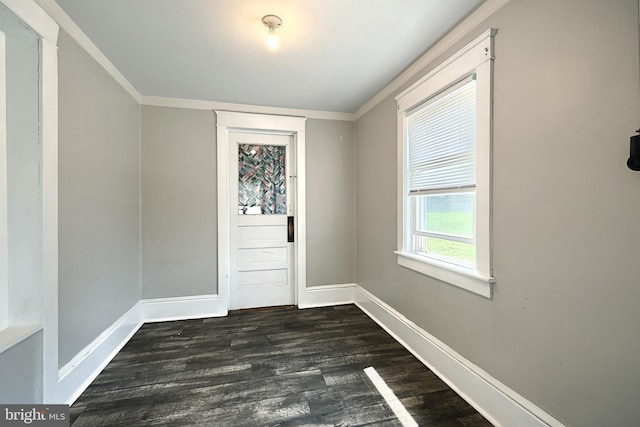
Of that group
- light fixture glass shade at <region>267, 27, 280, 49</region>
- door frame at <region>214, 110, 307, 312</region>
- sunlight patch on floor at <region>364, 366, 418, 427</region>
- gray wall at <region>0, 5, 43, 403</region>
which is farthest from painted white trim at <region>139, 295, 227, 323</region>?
light fixture glass shade at <region>267, 27, 280, 49</region>

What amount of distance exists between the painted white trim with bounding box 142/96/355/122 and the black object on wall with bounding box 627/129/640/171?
283cm

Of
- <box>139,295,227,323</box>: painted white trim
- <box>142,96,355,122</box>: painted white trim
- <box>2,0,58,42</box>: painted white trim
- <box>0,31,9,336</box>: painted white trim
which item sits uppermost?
<box>142,96,355,122</box>: painted white trim

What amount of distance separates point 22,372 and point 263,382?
132cm

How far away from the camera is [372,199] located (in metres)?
3.06

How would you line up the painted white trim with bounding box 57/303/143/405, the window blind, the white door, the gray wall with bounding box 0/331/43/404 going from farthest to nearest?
the white door → the window blind → the painted white trim with bounding box 57/303/143/405 → the gray wall with bounding box 0/331/43/404

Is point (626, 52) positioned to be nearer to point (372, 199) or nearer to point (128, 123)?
point (372, 199)

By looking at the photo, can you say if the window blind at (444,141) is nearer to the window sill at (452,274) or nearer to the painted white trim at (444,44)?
the painted white trim at (444,44)

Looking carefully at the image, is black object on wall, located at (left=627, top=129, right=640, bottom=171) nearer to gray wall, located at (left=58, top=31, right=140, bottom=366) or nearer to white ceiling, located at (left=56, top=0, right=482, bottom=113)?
white ceiling, located at (left=56, top=0, right=482, bottom=113)

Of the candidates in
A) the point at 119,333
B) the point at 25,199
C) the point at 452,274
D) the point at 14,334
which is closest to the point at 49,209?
the point at 25,199

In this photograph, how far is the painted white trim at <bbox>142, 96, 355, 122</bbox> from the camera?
9.55 feet

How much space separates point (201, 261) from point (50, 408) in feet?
5.53

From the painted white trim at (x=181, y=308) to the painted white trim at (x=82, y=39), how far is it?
2.25 m

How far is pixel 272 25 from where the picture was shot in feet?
5.73

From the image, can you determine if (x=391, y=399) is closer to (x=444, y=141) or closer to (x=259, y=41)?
(x=444, y=141)
